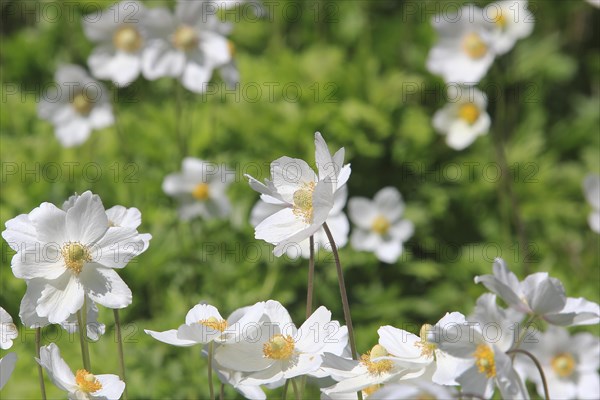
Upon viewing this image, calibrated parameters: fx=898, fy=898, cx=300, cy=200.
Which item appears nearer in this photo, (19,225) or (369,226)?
(19,225)

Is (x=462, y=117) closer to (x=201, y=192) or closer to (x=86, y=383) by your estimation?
(x=201, y=192)

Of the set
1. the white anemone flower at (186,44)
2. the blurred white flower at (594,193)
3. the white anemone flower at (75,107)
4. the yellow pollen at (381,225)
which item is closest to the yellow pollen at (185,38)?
the white anemone flower at (186,44)

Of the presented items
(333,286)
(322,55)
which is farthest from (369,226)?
(322,55)

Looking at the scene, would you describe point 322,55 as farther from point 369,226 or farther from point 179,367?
point 179,367

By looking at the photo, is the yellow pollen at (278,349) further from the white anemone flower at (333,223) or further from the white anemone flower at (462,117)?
the white anemone flower at (462,117)

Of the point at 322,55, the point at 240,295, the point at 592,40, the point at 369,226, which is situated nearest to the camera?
the point at 240,295

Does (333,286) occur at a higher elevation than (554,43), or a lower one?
lower

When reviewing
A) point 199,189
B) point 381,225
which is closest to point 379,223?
point 381,225

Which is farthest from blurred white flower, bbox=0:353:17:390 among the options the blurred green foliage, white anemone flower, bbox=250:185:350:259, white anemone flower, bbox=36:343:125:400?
the blurred green foliage
